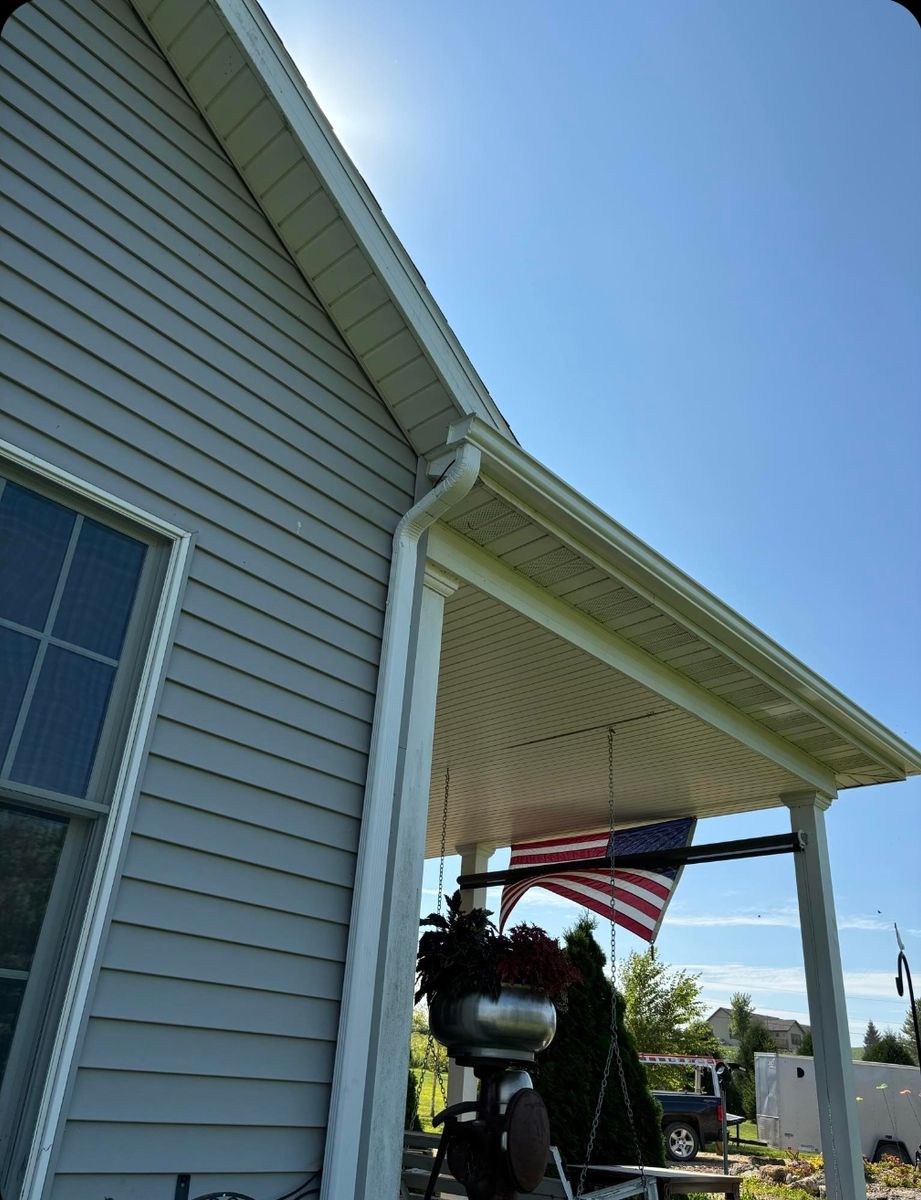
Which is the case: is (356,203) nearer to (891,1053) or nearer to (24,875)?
(24,875)

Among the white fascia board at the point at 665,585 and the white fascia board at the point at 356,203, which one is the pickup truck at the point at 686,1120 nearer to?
the white fascia board at the point at 665,585

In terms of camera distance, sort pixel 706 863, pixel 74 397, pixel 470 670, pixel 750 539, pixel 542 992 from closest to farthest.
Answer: pixel 74 397
pixel 542 992
pixel 470 670
pixel 706 863
pixel 750 539

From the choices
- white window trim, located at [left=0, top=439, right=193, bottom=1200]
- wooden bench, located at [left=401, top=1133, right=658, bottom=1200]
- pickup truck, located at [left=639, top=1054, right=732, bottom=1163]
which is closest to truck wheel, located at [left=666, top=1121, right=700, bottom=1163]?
pickup truck, located at [left=639, top=1054, right=732, bottom=1163]

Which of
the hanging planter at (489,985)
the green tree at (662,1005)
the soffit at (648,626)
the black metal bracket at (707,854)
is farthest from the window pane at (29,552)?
the green tree at (662,1005)

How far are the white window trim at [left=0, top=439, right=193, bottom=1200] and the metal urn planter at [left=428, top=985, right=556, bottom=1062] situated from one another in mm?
1578

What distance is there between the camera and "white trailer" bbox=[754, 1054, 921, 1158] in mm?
16078

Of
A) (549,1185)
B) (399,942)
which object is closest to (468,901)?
(549,1185)

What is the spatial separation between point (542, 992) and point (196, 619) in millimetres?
1974

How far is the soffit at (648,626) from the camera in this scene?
3.97 metres

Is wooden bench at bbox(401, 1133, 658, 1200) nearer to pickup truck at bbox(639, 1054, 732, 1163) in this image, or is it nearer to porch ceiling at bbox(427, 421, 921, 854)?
porch ceiling at bbox(427, 421, 921, 854)

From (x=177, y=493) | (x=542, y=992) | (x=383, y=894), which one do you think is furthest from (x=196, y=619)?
(x=542, y=992)

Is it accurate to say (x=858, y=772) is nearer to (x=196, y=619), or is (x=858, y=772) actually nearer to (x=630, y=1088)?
(x=630, y=1088)

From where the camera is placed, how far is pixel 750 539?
11.0 m

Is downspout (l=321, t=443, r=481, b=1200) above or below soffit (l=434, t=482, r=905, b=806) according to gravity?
below
